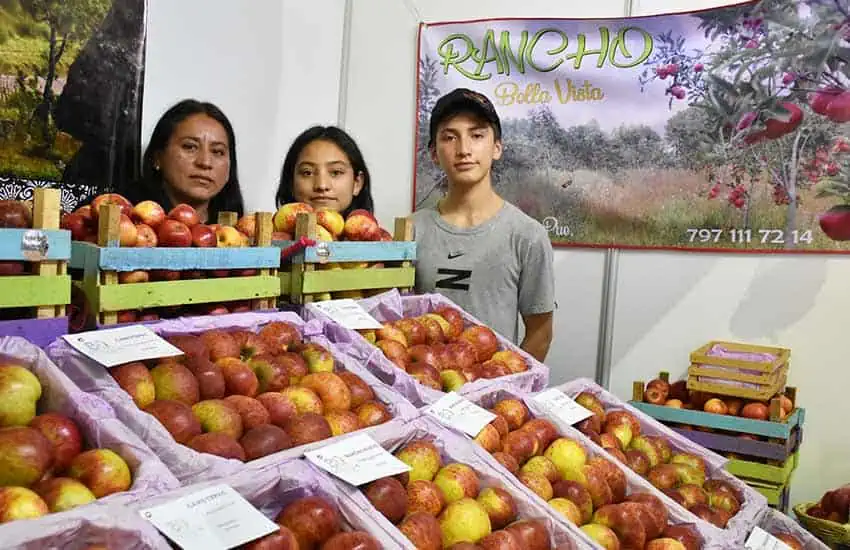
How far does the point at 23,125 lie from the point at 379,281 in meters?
1.54

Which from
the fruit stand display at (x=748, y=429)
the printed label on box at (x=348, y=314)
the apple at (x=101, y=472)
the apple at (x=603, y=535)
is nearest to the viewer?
the apple at (x=101, y=472)

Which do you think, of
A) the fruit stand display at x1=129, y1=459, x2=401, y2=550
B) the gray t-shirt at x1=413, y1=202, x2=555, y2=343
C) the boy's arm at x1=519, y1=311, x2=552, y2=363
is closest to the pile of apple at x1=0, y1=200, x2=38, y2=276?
the fruit stand display at x1=129, y1=459, x2=401, y2=550

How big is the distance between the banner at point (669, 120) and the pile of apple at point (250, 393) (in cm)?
250

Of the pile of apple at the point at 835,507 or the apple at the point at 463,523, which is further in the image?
the pile of apple at the point at 835,507

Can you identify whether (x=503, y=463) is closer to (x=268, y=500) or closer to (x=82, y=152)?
(x=268, y=500)

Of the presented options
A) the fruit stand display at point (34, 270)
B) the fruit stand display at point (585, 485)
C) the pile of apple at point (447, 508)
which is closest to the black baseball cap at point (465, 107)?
the fruit stand display at point (585, 485)

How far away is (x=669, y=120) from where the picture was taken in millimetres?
3674

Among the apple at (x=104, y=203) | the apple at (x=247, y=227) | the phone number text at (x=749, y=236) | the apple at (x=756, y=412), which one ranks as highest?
the phone number text at (x=749, y=236)

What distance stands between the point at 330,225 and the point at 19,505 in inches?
56.5

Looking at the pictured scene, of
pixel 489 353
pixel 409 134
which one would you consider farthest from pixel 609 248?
pixel 489 353

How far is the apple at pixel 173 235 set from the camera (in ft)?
5.77

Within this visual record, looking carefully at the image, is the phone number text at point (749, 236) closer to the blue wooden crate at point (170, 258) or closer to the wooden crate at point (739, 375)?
the wooden crate at point (739, 375)

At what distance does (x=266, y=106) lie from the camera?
393 cm

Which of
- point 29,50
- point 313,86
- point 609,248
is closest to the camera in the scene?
point 29,50
